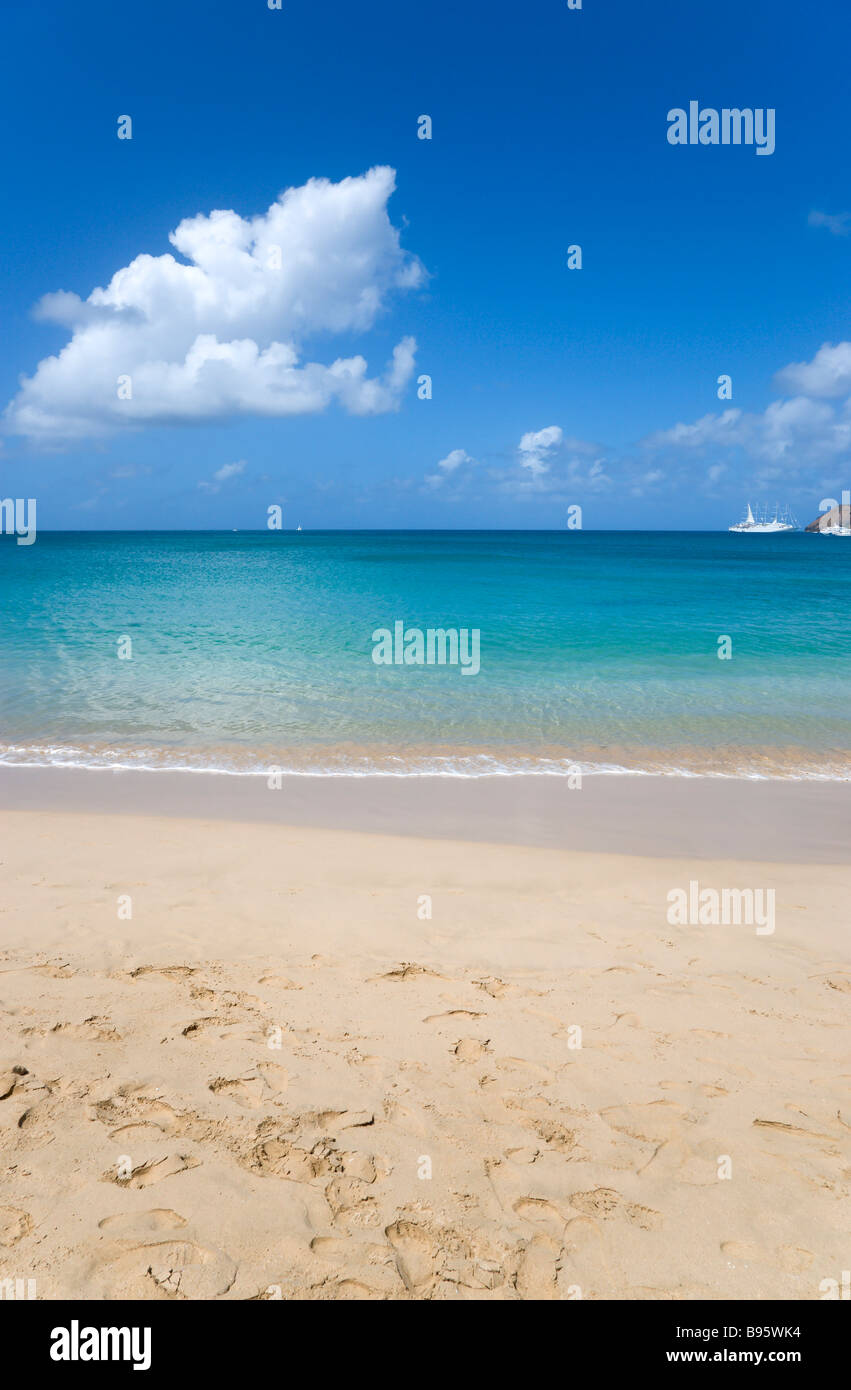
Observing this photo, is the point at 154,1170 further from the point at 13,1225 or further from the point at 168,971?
the point at 168,971

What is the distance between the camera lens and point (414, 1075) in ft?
13.2

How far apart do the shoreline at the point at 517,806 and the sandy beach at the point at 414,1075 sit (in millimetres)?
602

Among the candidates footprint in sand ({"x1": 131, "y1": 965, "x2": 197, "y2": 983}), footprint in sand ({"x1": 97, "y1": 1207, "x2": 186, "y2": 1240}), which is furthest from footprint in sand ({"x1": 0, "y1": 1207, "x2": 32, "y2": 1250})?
footprint in sand ({"x1": 131, "y1": 965, "x2": 197, "y2": 983})

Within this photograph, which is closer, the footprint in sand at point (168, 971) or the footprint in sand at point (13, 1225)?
the footprint in sand at point (13, 1225)

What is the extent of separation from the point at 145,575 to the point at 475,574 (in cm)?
2594

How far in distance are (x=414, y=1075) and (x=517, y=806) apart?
5185mm

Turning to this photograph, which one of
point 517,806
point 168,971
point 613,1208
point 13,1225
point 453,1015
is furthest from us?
point 517,806

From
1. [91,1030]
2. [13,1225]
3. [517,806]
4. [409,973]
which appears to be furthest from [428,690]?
[13,1225]

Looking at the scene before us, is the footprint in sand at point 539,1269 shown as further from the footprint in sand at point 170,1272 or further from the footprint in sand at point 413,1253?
the footprint in sand at point 170,1272

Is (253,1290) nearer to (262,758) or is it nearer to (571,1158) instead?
(571,1158)

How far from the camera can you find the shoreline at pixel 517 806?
26.2 feet

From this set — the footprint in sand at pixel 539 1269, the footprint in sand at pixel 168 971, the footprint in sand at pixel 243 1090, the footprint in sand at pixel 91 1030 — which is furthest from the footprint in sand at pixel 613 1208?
the footprint in sand at pixel 168 971
